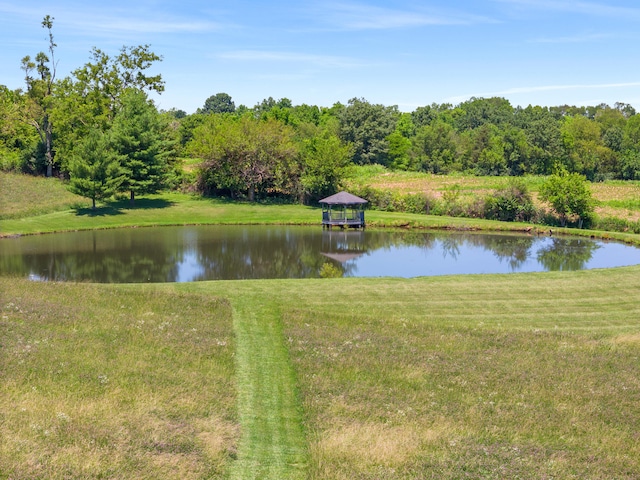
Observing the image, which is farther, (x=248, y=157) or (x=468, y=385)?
(x=248, y=157)

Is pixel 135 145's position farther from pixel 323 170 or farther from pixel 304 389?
pixel 304 389

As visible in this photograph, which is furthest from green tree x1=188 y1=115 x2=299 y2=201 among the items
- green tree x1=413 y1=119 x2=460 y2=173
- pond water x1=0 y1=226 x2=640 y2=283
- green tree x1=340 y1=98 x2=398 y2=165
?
green tree x1=413 y1=119 x2=460 y2=173

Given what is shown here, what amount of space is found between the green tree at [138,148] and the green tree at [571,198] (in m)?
37.8

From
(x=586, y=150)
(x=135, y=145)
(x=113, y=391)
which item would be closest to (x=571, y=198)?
(x=135, y=145)

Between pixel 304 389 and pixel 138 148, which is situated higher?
A: pixel 138 148

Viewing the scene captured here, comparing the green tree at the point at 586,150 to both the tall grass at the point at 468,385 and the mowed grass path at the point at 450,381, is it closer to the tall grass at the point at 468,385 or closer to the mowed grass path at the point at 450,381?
the mowed grass path at the point at 450,381

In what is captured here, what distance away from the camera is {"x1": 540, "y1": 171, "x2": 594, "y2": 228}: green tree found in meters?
53.0

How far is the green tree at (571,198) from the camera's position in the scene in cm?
5297

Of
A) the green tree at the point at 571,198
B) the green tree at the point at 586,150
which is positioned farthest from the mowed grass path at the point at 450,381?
the green tree at the point at 586,150

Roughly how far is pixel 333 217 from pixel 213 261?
21422mm

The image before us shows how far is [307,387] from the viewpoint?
14852 mm

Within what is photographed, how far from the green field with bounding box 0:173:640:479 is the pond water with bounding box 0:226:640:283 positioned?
8237mm

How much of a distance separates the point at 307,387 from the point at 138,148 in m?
51.2

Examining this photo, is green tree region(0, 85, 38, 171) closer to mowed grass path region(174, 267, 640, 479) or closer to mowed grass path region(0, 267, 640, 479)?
mowed grass path region(0, 267, 640, 479)
